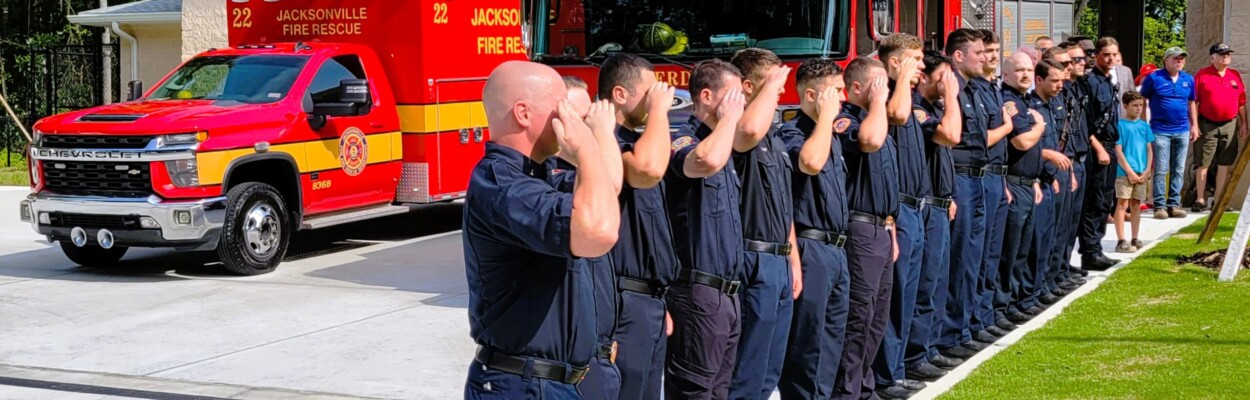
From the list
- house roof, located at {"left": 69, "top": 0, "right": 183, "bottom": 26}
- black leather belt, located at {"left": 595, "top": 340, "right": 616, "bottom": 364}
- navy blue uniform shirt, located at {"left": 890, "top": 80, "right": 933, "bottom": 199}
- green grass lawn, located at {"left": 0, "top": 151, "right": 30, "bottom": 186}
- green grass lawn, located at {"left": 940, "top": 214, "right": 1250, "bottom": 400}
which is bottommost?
green grass lawn, located at {"left": 940, "top": 214, "right": 1250, "bottom": 400}

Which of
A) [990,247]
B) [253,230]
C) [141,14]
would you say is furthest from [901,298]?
[141,14]

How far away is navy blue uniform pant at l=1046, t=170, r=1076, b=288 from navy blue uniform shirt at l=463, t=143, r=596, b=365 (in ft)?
22.2

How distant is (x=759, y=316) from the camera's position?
5.54 meters

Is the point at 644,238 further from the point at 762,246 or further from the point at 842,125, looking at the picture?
the point at 842,125

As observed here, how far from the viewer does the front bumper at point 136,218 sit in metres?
11.0

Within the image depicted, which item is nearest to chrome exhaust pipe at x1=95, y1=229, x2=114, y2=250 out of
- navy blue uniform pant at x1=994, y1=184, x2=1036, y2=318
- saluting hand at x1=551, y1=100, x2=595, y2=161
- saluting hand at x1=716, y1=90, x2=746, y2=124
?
navy blue uniform pant at x1=994, y1=184, x2=1036, y2=318

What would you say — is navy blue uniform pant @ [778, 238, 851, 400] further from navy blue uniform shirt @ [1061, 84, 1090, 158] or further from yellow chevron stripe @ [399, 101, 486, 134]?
yellow chevron stripe @ [399, 101, 486, 134]

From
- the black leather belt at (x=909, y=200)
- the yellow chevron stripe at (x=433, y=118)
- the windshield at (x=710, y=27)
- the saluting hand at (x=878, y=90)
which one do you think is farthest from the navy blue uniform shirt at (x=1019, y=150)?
the yellow chevron stripe at (x=433, y=118)

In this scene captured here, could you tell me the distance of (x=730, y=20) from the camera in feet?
34.4

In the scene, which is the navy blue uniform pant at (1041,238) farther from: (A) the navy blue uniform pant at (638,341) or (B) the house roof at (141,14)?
(B) the house roof at (141,14)

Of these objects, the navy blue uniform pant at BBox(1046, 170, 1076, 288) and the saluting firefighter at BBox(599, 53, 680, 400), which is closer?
the saluting firefighter at BBox(599, 53, 680, 400)

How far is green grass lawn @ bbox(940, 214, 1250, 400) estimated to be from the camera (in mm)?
7012

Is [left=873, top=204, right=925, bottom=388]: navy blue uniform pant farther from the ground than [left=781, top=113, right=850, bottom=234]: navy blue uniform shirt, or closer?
closer

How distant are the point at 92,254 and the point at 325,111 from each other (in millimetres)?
2312
